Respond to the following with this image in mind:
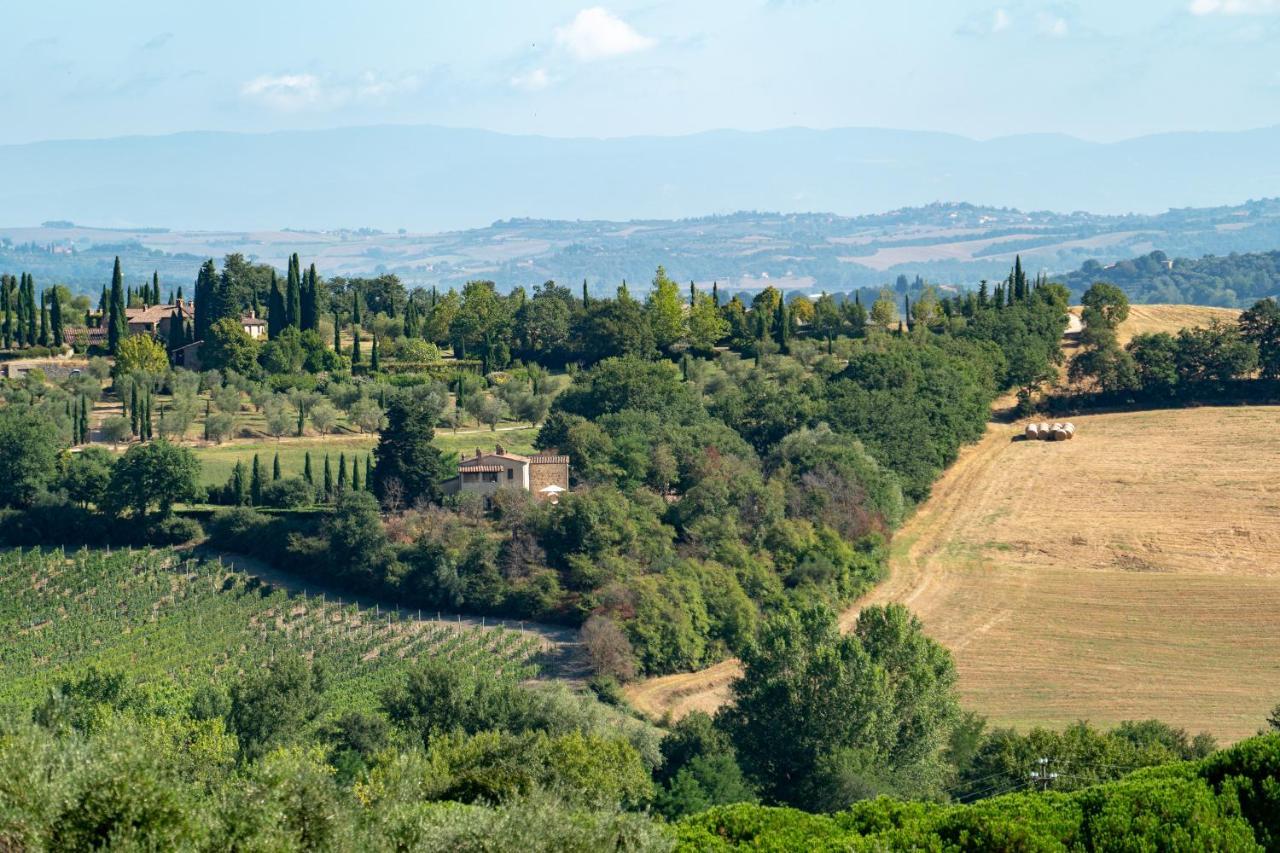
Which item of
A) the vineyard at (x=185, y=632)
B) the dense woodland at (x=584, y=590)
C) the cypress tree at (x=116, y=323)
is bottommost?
the vineyard at (x=185, y=632)

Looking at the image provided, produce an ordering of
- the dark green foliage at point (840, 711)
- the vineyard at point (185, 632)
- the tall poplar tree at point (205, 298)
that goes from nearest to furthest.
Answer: the dark green foliage at point (840, 711)
the vineyard at point (185, 632)
the tall poplar tree at point (205, 298)

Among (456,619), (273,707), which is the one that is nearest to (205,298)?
(456,619)

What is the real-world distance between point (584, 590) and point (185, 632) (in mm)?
12531

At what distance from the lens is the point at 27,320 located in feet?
320

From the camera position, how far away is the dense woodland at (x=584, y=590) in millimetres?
26109

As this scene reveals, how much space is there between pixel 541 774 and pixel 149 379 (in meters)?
56.2

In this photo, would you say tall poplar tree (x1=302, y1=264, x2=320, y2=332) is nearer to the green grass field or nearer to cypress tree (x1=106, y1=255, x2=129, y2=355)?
cypress tree (x1=106, y1=255, x2=129, y2=355)

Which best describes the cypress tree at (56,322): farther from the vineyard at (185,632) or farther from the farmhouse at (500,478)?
the farmhouse at (500,478)

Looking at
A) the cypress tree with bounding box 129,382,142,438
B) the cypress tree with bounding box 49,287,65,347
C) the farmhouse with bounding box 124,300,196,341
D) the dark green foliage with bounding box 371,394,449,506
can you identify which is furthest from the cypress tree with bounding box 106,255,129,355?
the dark green foliage with bounding box 371,394,449,506

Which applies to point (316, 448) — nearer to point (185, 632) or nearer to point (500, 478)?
point (500, 478)

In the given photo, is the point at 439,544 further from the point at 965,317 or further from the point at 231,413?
the point at 965,317

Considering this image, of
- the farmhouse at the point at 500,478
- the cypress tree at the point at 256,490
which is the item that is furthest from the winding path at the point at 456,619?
the farmhouse at the point at 500,478

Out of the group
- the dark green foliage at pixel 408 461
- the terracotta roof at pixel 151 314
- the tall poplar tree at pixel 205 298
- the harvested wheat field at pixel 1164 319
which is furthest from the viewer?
the harvested wheat field at pixel 1164 319

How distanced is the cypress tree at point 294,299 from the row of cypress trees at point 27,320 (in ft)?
41.7
